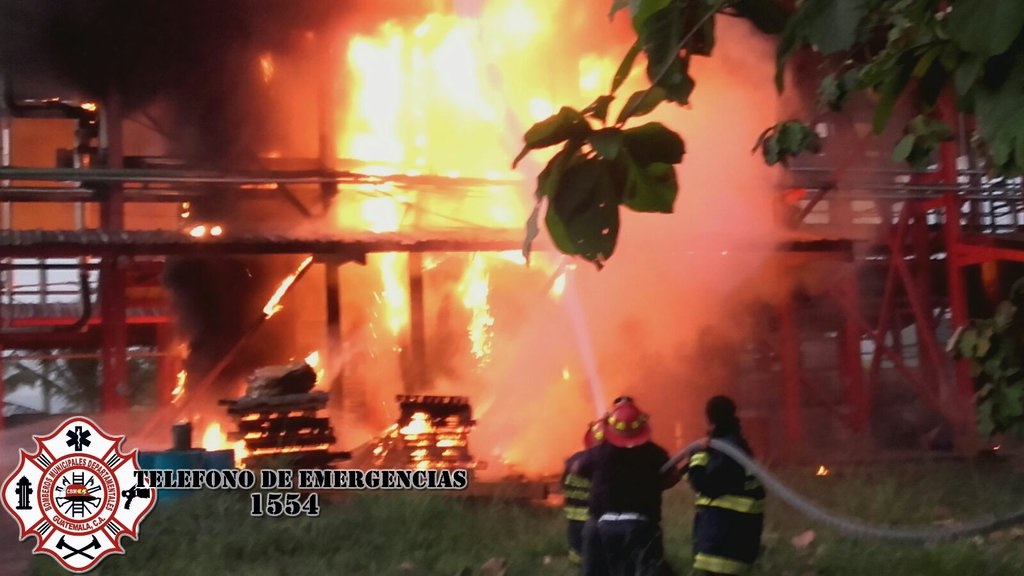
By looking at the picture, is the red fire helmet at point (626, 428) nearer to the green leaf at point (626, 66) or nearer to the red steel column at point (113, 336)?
the green leaf at point (626, 66)

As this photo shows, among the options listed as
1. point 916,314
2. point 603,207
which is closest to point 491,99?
point 916,314

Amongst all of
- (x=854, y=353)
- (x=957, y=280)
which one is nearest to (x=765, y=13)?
(x=957, y=280)

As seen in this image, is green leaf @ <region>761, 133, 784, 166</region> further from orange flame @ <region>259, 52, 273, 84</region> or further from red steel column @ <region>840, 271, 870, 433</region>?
orange flame @ <region>259, 52, 273, 84</region>

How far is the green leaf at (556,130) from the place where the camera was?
163 centimetres

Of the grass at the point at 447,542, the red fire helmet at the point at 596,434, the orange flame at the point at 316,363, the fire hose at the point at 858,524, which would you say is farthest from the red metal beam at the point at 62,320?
the fire hose at the point at 858,524

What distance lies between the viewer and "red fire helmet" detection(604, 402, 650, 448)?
3850 mm

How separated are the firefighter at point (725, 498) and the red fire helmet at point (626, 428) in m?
0.26

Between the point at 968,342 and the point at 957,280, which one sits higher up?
the point at 957,280

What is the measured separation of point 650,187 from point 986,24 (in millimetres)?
638

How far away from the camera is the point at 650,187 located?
A: 1.72 meters

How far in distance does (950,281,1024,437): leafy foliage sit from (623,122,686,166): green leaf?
6.72 ft

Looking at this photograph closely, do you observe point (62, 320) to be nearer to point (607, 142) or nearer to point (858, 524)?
point (858, 524)

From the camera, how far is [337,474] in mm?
5824

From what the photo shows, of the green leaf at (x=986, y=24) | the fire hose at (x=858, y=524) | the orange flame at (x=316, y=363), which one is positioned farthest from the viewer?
the orange flame at (x=316, y=363)
